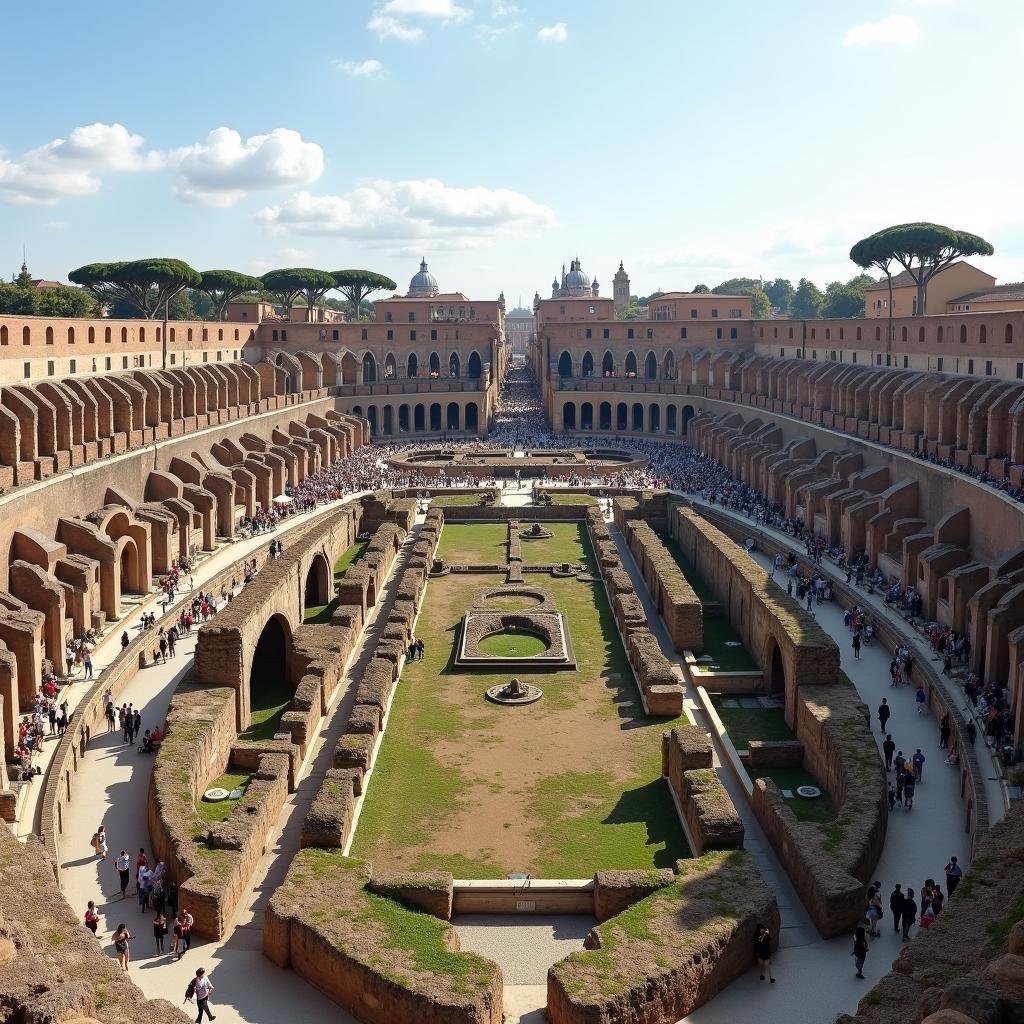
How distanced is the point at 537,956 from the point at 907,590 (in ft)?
57.2

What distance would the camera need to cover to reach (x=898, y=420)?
3950 cm

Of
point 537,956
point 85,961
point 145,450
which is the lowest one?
point 537,956

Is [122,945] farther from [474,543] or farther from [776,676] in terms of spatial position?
[474,543]

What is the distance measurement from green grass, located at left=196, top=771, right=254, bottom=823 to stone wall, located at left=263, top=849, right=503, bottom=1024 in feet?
11.4

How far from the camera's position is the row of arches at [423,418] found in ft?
210

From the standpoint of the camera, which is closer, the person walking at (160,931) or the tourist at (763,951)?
the tourist at (763,951)

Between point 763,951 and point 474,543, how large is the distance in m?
25.5

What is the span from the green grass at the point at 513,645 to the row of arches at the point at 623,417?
37.8 meters

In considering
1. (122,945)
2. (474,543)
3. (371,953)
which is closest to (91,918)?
(122,945)

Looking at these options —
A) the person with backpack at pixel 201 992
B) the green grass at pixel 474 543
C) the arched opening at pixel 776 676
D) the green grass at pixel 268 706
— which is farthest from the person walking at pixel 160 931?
the green grass at pixel 474 543

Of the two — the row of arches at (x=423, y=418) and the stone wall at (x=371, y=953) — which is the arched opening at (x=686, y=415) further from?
the stone wall at (x=371, y=953)

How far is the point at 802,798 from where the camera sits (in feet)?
63.2

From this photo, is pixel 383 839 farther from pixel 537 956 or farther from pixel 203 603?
pixel 203 603

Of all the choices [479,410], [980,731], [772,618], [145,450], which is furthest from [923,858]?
[479,410]
